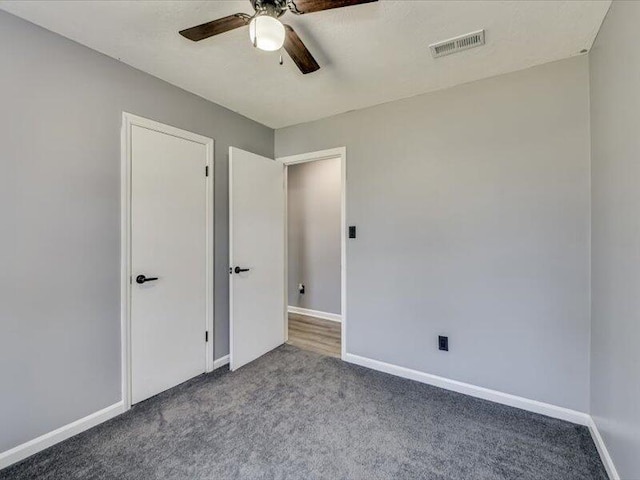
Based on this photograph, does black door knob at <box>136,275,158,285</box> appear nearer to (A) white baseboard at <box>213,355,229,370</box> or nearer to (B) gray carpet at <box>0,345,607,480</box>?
(B) gray carpet at <box>0,345,607,480</box>

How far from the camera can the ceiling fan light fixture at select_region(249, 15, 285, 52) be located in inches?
51.1

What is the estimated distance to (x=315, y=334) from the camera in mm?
3727

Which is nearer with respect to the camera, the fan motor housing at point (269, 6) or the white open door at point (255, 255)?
the fan motor housing at point (269, 6)

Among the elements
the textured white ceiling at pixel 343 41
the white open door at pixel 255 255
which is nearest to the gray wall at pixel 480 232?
the textured white ceiling at pixel 343 41

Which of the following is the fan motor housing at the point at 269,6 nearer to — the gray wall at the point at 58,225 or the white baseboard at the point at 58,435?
the gray wall at the point at 58,225

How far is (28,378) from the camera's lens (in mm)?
1688

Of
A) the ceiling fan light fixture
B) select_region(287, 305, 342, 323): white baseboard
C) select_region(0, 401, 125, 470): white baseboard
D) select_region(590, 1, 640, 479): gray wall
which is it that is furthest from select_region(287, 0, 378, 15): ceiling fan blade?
select_region(287, 305, 342, 323): white baseboard

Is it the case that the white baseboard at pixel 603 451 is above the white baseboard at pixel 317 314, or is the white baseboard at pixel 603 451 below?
below

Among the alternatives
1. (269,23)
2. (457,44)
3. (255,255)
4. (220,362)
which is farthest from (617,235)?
(220,362)

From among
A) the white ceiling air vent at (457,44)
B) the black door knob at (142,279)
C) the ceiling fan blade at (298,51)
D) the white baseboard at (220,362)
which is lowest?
the white baseboard at (220,362)

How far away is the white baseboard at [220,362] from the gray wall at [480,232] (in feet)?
3.92

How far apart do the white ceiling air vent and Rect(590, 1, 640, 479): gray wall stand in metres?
0.61

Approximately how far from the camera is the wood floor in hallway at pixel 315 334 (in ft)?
10.7

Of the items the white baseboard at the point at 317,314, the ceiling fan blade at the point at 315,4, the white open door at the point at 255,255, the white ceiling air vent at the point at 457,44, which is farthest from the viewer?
the white baseboard at the point at 317,314
